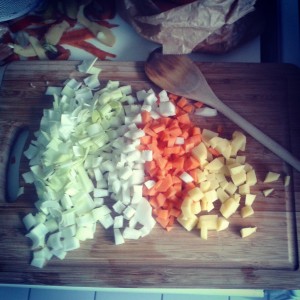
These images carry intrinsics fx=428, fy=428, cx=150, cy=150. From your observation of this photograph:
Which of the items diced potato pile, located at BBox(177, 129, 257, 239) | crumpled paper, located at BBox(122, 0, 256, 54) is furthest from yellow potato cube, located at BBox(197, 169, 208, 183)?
crumpled paper, located at BBox(122, 0, 256, 54)

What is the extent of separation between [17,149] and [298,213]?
0.85 m

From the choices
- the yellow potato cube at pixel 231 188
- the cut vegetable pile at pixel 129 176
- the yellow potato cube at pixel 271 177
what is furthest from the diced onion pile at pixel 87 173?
the yellow potato cube at pixel 271 177

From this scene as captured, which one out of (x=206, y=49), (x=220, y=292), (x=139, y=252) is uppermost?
(x=206, y=49)

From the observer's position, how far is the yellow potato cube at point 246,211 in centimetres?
117

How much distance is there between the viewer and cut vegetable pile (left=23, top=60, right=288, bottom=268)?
1176 mm

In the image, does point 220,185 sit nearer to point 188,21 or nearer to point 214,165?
point 214,165

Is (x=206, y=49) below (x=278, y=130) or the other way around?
the other way around

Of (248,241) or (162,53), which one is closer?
(248,241)

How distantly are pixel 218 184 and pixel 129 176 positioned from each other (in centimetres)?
25

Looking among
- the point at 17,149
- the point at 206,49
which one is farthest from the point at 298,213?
the point at 17,149

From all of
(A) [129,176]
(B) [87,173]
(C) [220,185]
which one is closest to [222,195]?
(C) [220,185]

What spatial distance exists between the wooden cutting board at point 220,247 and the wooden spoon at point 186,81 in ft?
0.12

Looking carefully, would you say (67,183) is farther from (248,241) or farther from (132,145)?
(248,241)

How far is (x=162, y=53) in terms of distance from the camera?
1312 millimetres
